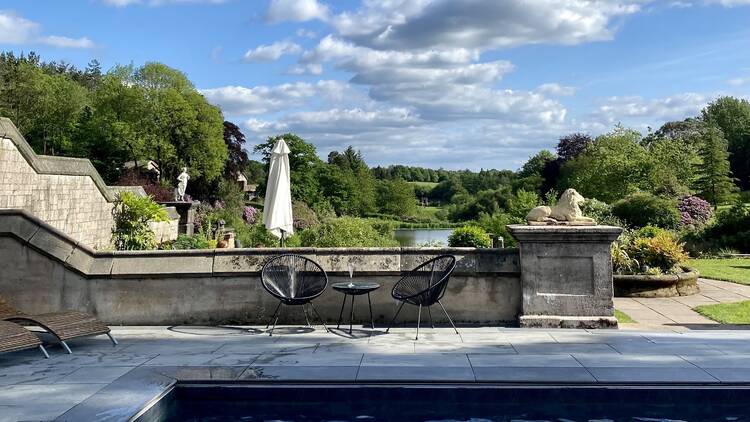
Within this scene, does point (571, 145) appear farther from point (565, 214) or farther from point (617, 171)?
point (565, 214)

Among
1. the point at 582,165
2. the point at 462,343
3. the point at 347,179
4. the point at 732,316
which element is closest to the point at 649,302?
the point at 732,316

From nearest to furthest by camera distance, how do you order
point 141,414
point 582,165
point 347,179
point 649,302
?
point 141,414
point 649,302
point 582,165
point 347,179

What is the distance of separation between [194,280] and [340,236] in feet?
20.8

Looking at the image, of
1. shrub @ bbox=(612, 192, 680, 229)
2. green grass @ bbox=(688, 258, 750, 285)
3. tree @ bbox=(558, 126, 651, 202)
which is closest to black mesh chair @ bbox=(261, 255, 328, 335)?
green grass @ bbox=(688, 258, 750, 285)

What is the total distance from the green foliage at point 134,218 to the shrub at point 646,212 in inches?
597

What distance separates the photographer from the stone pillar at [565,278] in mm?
6941

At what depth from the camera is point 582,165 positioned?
40.7 metres

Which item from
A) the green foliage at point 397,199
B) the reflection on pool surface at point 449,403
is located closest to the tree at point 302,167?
the green foliage at point 397,199

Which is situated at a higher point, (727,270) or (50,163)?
(50,163)

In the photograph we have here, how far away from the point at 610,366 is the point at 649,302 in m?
4.29

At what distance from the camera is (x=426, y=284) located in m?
7.16

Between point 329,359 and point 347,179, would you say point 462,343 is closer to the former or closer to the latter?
point 329,359

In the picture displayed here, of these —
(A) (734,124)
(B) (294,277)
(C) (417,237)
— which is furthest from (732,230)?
(A) (734,124)

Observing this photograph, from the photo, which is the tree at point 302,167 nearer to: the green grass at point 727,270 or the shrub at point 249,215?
the shrub at point 249,215
